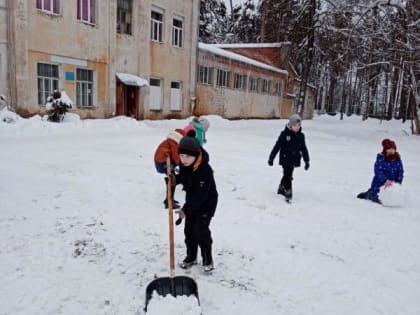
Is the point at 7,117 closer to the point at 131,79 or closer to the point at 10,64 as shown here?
the point at 10,64

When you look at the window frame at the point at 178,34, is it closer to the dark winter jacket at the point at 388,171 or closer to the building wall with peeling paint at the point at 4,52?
the building wall with peeling paint at the point at 4,52

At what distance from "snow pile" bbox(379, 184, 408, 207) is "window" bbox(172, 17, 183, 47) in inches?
726

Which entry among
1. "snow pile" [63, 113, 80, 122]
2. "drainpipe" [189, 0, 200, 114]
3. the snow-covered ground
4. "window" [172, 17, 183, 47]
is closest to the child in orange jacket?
the snow-covered ground

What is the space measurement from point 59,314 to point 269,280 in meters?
1.92

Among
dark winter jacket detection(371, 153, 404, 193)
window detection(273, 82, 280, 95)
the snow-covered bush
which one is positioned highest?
window detection(273, 82, 280, 95)

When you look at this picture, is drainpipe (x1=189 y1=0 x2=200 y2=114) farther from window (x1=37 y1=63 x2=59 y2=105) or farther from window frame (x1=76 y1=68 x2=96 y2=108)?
window (x1=37 y1=63 x2=59 y2=105)

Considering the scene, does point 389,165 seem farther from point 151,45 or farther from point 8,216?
point 151,45

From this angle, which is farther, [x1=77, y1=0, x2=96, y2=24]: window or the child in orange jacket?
[x1=77, y1=0, x2=96, y2=24]: window

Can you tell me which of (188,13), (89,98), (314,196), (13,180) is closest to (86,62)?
(89,98)

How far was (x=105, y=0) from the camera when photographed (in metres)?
18.3

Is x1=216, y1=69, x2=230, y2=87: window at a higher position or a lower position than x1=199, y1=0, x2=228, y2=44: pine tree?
lower

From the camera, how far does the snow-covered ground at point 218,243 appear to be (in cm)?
340

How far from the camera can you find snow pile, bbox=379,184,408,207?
6734mm

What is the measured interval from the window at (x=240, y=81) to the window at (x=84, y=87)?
1342cm
